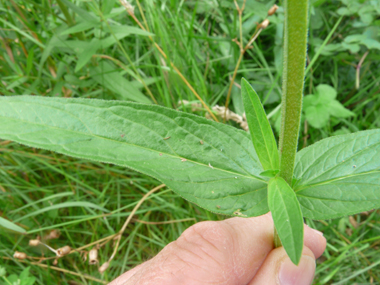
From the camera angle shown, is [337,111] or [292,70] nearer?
[292,70]

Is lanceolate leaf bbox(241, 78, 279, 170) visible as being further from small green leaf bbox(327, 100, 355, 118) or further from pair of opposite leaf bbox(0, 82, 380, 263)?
small green leaf bbox(327, 100, 355, 118)

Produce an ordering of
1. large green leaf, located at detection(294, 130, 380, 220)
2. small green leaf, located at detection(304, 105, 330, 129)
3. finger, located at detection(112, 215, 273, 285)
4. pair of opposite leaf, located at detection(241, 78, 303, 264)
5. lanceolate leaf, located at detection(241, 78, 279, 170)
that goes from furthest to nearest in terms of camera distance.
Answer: small green leaf, located at detection(304, 105, 330, 129) → finger, located at detection(112, 215, 273, 285) → large green leaf, located at detection(294, 130, 380, 220) → lanceolate leaf, located at detection(241, 78, 279, 170) → pair of opposite leaf, located at detection(241, 78, 303, 264)

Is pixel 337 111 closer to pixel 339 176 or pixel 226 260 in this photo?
pixel 339 176

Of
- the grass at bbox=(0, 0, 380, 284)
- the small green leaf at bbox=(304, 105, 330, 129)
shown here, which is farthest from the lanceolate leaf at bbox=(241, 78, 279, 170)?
the small green leaf at bbox=(304, 105, 330, 129)

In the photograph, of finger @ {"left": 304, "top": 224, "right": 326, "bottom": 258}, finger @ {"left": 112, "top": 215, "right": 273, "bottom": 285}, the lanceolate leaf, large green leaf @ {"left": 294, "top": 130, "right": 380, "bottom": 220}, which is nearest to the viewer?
the lanceolate leaf

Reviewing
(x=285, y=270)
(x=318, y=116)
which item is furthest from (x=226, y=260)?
(x=318, y=116)

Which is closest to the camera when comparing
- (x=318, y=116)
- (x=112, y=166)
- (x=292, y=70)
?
(x=292, y=70)

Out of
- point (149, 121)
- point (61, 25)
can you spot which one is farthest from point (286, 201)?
point (61, 25)
